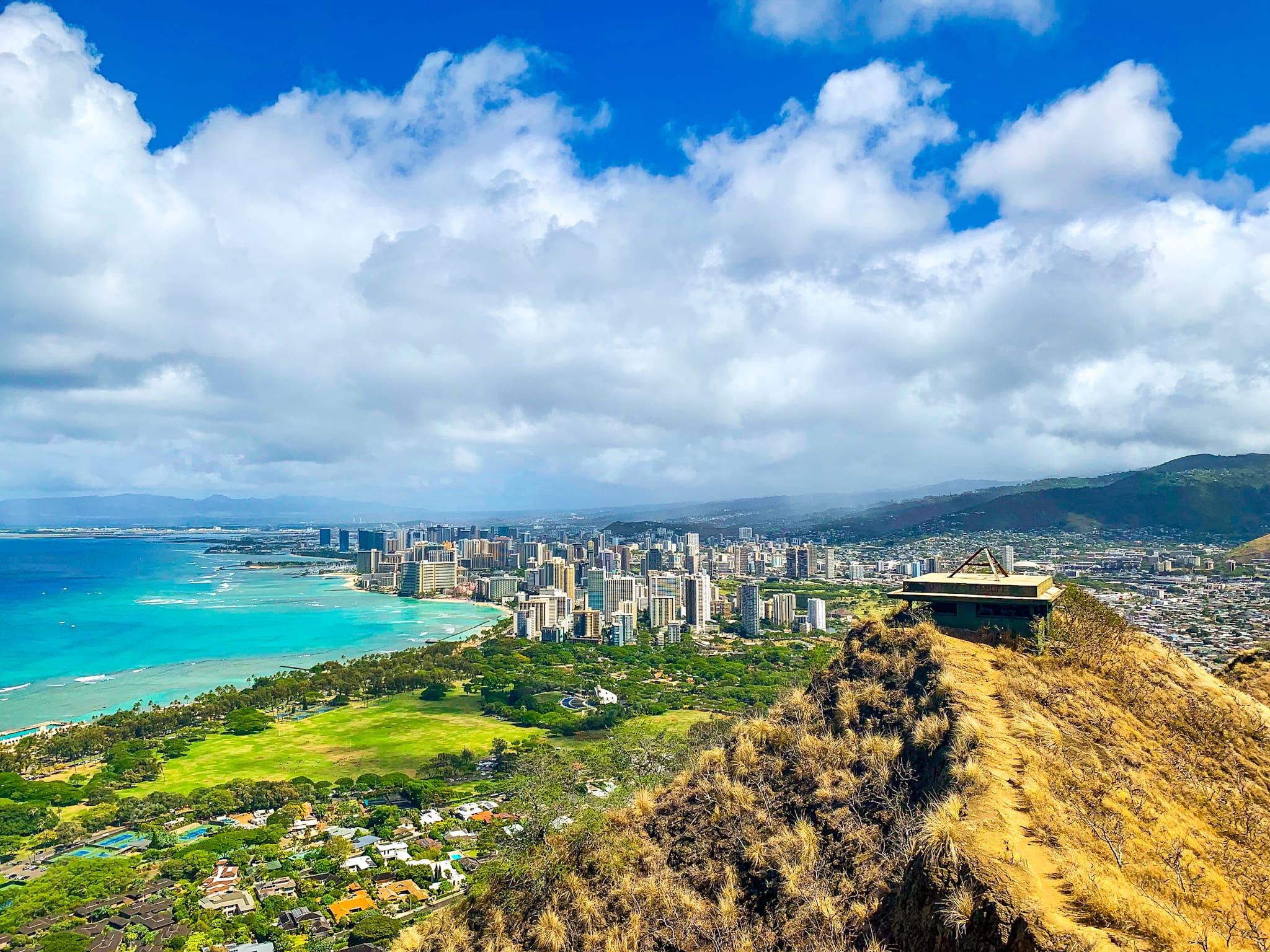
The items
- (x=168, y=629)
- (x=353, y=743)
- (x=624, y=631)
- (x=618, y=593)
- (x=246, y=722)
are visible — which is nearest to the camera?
(x=353, y=743)

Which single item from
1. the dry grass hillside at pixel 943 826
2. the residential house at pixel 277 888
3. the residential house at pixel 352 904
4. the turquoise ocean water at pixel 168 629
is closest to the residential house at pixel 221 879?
the residential house at pixel 277 888

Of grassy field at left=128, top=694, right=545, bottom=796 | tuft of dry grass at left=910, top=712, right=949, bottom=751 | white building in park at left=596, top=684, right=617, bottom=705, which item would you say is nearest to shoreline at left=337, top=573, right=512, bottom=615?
white building in park at left=596, top=684, right=617, bottom=705

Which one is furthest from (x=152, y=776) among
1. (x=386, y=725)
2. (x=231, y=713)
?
(x=386, y=725)

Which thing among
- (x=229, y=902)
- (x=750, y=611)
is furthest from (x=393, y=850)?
(x=750, y=611)

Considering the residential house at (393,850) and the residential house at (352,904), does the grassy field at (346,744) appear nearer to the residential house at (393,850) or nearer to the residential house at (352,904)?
the residential house at (393,850)

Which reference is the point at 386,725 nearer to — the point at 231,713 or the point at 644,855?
the point at 231,713

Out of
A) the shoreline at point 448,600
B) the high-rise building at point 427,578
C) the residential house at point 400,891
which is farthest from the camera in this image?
the high-rise building at point 427,578

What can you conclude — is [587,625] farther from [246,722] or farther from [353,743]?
[246,722]
